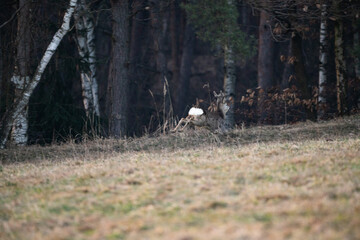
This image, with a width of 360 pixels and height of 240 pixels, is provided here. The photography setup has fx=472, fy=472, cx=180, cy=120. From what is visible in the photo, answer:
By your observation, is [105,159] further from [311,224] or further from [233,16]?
[233,16]

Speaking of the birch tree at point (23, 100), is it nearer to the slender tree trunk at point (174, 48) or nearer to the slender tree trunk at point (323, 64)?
the slender tree trunk at point (323, 64)

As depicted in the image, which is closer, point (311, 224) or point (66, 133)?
point (311, 224)

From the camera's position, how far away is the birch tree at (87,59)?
50.0 feet

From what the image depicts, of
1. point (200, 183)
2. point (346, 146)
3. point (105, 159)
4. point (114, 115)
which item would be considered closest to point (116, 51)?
point (114, 115)

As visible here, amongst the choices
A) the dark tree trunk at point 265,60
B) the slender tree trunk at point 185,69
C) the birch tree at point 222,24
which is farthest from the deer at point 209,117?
the slender tree trunk at point 185,69

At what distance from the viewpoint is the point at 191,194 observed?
535cm

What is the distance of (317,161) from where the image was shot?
6.70m

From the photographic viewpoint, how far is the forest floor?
4270 millimetres

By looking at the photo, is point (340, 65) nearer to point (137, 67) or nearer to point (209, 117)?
point (209, 117)

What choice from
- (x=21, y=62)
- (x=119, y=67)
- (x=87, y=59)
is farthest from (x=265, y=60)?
(x=21, y=62)

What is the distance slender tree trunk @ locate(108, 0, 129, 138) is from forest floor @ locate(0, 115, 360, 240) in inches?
192

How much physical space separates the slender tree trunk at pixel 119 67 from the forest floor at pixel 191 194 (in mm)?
4884

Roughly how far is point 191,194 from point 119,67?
918 cm

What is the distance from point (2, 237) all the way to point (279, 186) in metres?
3.02
